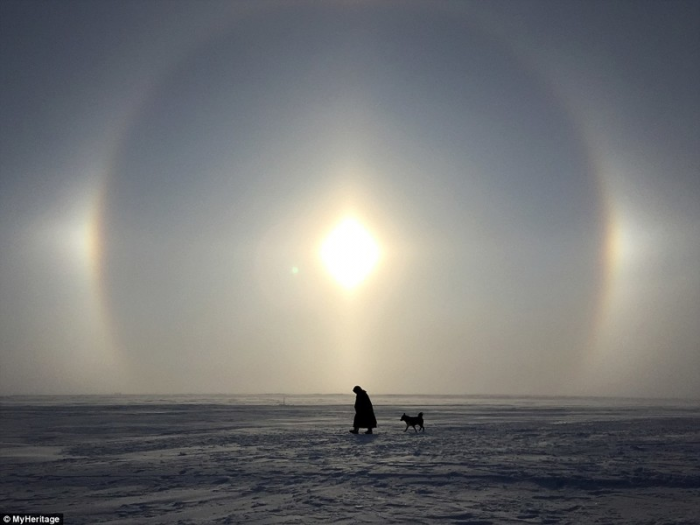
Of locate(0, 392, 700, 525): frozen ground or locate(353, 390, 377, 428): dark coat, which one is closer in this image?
locate(0, 392, 700, 525): frozen ground

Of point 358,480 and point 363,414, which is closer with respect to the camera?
point 358,480

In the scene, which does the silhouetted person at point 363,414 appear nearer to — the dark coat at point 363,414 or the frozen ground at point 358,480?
the dark coat at point 363,414

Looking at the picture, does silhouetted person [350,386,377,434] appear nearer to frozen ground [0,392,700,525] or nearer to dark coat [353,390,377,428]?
dark coat [353,390,377,428]

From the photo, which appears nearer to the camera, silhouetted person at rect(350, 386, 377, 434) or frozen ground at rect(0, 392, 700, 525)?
frozen ground at rect(0, 392, 700, 525)

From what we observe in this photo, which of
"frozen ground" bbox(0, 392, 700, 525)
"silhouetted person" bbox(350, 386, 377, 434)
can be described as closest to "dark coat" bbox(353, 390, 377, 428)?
"silhouetted person" bbox(350, 386, 377, 434)

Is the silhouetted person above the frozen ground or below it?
above

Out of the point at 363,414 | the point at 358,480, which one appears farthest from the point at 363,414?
the point at 358,480

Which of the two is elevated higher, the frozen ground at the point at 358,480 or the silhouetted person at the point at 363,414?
the silhouetted person at the point at 363,414

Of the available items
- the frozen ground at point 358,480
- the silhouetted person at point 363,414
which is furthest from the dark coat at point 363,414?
the frozen ground at point 358,480

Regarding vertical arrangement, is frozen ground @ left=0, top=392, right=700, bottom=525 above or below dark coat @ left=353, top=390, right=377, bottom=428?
below

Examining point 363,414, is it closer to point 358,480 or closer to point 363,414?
point 363,414

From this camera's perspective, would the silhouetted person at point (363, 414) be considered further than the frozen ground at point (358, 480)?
Yes

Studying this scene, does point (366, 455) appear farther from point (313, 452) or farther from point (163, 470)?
point (163, 470)
